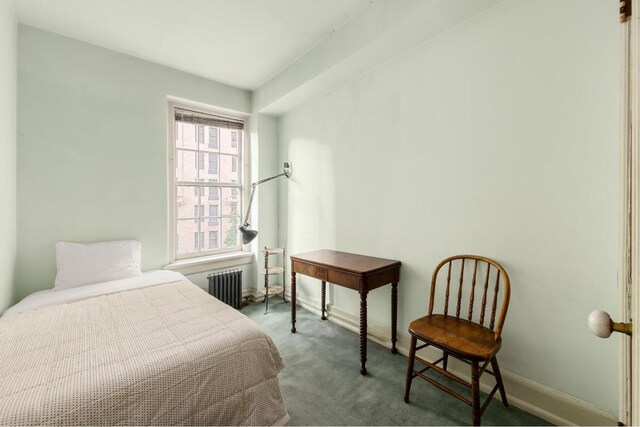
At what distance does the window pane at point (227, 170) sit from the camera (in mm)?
3566

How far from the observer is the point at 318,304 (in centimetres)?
314

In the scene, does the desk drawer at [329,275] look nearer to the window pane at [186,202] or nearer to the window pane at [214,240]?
the window pane at [214,240]

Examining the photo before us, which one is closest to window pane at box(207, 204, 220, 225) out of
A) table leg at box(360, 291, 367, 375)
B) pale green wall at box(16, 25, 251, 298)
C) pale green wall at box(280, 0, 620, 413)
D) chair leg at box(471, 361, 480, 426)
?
pale green wall at box(16, 25, 251, 298)

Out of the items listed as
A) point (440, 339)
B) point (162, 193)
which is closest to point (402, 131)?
point (440, 339)

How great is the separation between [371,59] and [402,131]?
0.71 m

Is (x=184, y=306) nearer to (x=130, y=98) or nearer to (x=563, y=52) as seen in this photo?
(x=130, y=98)

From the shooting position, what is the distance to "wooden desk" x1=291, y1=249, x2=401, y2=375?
2047 mm

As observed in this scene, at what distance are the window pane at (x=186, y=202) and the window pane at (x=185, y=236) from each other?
0.26 ft

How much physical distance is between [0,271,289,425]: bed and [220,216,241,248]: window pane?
1.70m

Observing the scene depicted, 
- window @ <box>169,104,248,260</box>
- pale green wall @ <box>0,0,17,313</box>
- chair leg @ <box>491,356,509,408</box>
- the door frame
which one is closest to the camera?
the door frame

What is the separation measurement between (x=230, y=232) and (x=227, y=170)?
2.78 ft

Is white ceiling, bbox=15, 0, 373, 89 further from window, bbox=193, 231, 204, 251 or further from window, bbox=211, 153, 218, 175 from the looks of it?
window, bbox=193, 231, 204, 251

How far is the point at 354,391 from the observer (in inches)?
72.7

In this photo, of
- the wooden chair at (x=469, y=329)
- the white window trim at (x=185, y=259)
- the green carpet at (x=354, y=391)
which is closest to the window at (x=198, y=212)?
the white window trim at (x=185, y=259)
